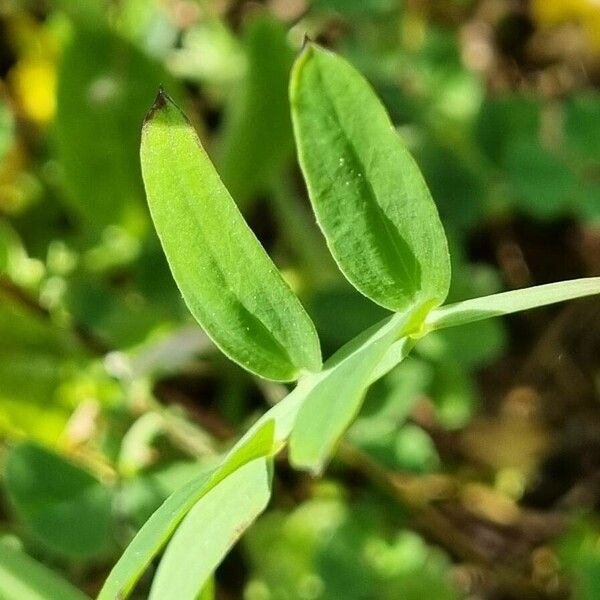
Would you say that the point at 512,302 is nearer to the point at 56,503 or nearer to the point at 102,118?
the point at 56,503

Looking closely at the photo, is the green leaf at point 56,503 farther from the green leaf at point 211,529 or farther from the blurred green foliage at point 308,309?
the green leaf at point 211,529

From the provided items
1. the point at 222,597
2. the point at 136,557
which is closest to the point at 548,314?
the point at 222,597

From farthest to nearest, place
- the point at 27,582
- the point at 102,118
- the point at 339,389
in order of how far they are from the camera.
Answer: the point at 102,118 < the point at 27,582 < the point at 339,389

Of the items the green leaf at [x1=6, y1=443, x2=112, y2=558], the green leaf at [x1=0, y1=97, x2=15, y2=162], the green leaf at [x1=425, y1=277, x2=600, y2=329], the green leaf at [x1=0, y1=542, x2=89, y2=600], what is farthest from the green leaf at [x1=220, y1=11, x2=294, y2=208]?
the green leaf at [x1=425, y1=277, x2=600, y2=329]

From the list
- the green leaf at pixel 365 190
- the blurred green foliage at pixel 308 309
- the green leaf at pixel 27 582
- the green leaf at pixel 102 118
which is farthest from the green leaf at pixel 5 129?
the green leaf at pixel 365 190

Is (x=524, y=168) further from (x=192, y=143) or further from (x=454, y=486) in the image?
(x=192, y=143)

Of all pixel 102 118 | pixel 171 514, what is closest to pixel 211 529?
pixel 171 514
